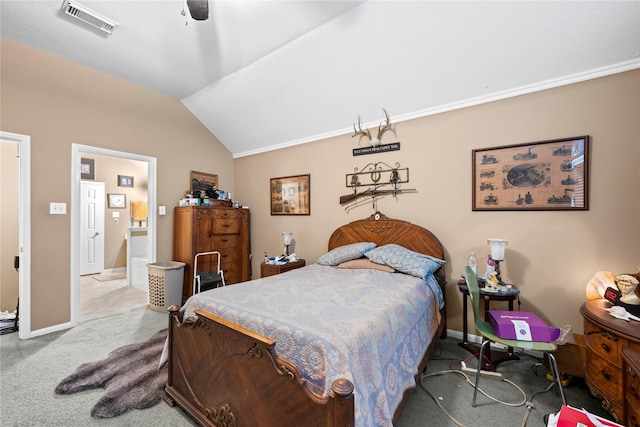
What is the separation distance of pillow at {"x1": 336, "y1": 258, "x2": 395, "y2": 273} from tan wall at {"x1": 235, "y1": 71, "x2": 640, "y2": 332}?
74 centimetres

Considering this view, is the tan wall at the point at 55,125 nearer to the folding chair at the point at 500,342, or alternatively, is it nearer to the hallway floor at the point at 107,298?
the hallway floor at the point at 107,298

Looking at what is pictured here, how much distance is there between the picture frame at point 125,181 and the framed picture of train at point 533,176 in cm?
702

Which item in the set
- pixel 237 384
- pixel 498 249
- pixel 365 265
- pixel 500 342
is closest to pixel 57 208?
pixel 237 384

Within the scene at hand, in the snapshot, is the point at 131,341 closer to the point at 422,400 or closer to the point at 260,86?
the point at 422,400

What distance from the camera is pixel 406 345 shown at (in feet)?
5.43

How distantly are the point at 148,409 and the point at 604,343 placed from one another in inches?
114

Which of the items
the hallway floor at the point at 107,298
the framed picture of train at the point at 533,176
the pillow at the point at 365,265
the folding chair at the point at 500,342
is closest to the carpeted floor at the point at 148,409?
the folding chair at the point at 500,342

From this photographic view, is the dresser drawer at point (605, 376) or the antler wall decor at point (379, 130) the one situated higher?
the antler wall decor at point (379, 130)

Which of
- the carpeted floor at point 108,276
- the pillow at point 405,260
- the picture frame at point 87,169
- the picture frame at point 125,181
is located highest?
the picture frame at point 87,169

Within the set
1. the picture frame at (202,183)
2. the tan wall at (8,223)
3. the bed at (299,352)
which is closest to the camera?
the bed at (299,352)

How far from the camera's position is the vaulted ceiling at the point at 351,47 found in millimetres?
2129

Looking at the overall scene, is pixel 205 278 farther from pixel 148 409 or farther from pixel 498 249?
pixel 498 249

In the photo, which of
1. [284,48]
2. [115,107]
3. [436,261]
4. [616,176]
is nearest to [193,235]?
[115,107]

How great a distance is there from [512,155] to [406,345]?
213cm
